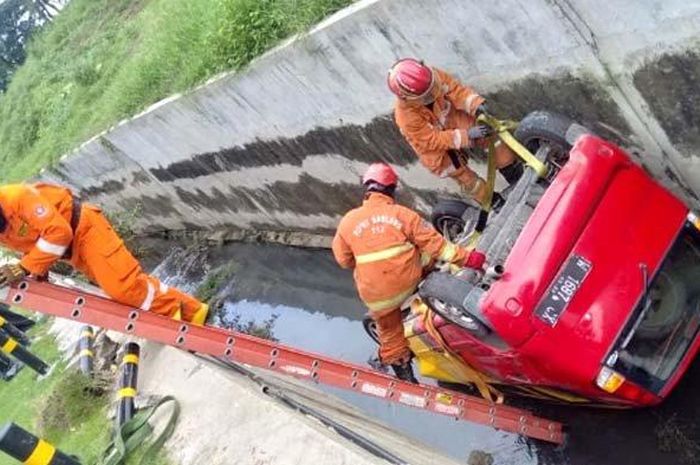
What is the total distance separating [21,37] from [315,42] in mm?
25456

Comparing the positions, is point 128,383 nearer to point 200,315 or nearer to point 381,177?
point 200,315

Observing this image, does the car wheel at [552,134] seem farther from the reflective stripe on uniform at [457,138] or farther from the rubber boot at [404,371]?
the rubber boot at [404,371]

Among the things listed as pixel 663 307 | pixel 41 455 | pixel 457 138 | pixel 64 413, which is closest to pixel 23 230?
pixel 64 413

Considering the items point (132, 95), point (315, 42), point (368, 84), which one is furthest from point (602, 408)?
point (132, 95)

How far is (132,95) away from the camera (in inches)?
414

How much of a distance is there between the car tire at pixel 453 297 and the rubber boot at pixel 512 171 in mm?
1456

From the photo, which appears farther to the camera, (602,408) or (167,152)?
(167,152)

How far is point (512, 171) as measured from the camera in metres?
5.55

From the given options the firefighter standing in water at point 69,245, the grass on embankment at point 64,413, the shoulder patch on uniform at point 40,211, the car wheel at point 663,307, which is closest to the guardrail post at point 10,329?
the grass on embankment at point 64,413

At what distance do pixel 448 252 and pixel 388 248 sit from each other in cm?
40

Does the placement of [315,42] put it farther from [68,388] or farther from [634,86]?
[68,388]

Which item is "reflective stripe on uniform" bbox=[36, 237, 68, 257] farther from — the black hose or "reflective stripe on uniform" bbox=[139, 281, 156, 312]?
the black hose

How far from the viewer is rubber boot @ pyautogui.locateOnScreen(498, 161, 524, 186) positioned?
5.52 metres

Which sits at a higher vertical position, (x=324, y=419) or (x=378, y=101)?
(x=378, y=101)
